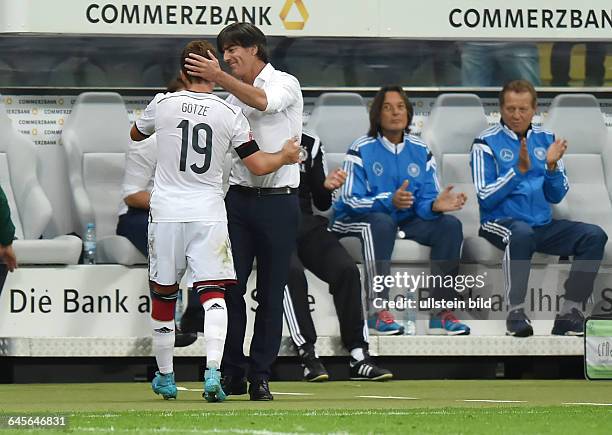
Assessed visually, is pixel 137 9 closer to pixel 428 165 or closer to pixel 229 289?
pixel 428 165

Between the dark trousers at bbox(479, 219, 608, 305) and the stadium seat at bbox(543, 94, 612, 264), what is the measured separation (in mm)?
799

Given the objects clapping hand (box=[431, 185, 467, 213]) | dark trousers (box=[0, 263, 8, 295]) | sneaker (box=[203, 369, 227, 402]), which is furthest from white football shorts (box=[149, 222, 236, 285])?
clapping hand (box=[431, 185, 467, 213])

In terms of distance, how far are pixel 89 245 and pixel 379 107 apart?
1957 millimetres

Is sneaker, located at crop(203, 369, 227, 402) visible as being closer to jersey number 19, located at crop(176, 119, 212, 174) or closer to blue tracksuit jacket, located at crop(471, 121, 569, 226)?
jersey number 19, located at crop(176, 119, 212, 174)

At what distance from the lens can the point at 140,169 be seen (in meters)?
9.82

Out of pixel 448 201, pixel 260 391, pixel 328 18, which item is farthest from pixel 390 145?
pixel 260 391

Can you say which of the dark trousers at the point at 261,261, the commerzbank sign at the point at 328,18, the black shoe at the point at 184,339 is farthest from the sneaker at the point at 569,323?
the dark trousers at the point at 261,261

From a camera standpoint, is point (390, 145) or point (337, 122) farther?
point (337, 122)

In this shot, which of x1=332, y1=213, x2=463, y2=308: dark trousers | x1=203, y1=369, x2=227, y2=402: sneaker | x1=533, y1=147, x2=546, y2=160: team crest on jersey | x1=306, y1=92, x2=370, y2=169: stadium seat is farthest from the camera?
x1=306, y1=92, x2=370, y2=169: stadium seat

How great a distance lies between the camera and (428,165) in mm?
10242

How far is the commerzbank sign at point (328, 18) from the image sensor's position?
9.79 meters

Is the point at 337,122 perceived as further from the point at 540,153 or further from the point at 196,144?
the point at 196,144

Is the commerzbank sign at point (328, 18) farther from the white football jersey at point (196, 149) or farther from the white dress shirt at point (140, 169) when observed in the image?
the white football jersey at point (196, 149)

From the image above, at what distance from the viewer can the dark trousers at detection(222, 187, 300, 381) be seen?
7.59 meters
